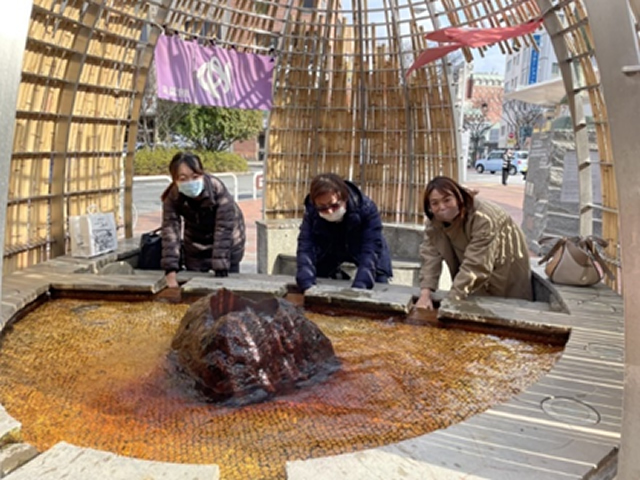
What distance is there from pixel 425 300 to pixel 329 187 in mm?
1101

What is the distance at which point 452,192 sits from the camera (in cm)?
356

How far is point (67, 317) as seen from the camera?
363 centimetres

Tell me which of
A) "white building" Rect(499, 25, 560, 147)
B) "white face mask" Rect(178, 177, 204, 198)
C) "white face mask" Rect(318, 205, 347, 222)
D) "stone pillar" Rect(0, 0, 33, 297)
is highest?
"white building" Rect(499, 25, 560, 147)

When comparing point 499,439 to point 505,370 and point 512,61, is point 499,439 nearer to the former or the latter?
point 505,370

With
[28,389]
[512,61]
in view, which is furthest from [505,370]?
[512,61]

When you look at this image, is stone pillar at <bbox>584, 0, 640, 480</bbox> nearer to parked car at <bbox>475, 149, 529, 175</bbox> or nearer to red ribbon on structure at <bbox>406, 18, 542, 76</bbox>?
red ribbon on structure at <bbox>406, 18, 542, 76</bbox>

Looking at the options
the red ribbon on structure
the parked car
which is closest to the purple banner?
the red ribbon on structure

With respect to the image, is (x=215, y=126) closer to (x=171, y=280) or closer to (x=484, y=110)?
(x=171, y=280)

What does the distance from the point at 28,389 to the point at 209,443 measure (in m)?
1.08

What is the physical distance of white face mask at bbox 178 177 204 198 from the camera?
4160 mm

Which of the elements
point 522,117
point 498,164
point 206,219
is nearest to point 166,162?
point 206,219

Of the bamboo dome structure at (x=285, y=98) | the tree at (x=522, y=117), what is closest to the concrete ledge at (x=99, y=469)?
the bamboo dome structure at (x=285, y=98)

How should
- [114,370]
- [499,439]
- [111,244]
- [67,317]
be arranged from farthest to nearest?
[111,244] < [67,317] < [114,370] < [499,439]

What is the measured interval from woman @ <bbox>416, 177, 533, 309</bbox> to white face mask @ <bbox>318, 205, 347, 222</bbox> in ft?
2.15
